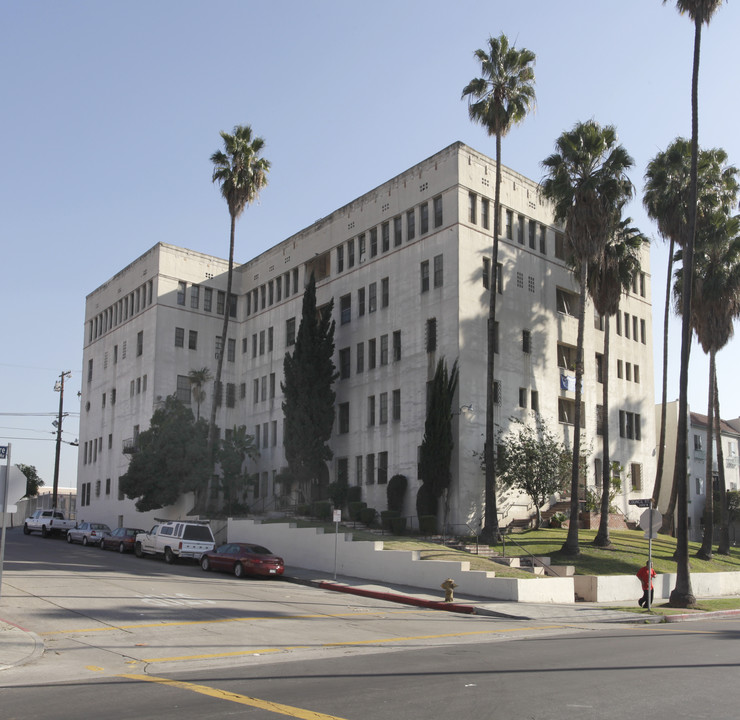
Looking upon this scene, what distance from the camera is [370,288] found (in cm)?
4388

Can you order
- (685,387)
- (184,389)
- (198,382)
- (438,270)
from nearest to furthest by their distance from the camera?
(685,387) < (438,270) < (198,382) < (184,389)

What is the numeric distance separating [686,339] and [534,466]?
37.1 ft

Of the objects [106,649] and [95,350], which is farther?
[95,350]

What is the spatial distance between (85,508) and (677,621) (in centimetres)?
4770

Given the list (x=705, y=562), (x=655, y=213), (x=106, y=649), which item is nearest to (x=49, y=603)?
(x=106, y=649)

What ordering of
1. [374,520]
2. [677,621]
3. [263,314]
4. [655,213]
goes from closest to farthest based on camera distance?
[677,621] < [374,520] < [655,213] < [263,314]

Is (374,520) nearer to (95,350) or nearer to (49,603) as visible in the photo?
(49,603)

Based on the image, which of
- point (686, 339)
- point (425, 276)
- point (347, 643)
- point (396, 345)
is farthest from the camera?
point (396, 345)

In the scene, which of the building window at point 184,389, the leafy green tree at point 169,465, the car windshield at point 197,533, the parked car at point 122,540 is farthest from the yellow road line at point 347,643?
the building window at point 184,389

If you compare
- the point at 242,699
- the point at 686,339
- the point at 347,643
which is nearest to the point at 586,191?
the point at 686,339

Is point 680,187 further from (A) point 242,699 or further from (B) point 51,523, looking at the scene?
(B) point 51,523

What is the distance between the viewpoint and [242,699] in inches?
380

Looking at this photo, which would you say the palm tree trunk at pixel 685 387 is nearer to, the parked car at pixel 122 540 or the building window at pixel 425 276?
the building window at pixel 425 276

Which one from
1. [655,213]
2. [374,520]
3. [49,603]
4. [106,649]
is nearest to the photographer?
[106,649]
